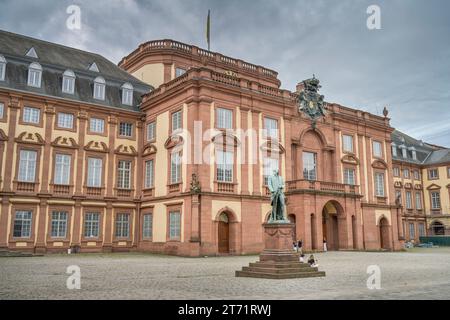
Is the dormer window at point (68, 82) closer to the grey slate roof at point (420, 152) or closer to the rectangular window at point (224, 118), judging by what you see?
the rectangular window at point (224, 118)

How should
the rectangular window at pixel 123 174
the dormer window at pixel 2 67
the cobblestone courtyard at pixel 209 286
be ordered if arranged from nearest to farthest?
the cobblestone courtyard at pixel 209 286 → the dormer window at pixel 2 67 → the rectangular window at pixel 123 174

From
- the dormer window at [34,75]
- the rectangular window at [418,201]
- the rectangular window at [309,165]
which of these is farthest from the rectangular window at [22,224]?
the rectangular window at [418,201]

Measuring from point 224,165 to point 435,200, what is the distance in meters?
42.5

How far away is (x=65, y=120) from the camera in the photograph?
3531 centimetres

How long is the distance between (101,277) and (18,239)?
18.4 meters

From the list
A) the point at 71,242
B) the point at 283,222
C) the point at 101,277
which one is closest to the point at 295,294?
the point at 283,222

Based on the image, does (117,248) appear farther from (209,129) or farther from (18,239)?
(209,129)

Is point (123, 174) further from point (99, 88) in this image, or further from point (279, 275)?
point (279, 275)

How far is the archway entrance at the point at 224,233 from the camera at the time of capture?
3300 centimetres

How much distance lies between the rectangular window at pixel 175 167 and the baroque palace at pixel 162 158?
145 millimetres

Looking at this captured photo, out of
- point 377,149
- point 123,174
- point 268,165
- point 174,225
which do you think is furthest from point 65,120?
point 377,149

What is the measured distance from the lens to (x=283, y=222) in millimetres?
18406

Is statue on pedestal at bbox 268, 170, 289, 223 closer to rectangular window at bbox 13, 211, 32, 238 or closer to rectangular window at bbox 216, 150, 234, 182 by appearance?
rectangular window at bbox 216, 150, 234, 182

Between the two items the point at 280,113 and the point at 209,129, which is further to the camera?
the point at 280,113
